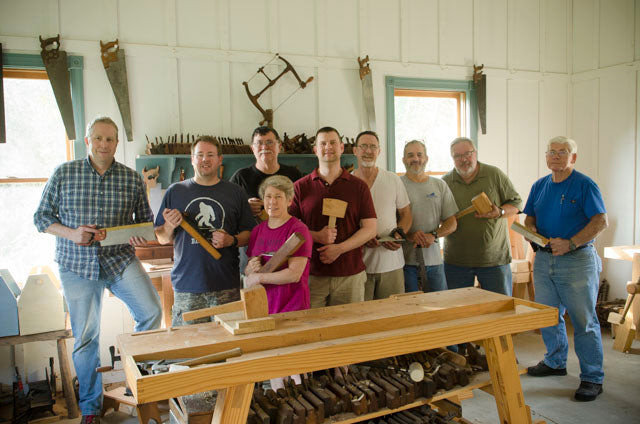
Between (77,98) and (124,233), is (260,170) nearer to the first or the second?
(124,233)

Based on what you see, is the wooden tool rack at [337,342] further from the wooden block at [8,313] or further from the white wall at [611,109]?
the white wall at [611,109]

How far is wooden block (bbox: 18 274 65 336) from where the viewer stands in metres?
3.35

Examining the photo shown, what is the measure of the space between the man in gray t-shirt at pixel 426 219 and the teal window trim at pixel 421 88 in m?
1.51

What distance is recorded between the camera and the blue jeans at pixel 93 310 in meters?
3.03

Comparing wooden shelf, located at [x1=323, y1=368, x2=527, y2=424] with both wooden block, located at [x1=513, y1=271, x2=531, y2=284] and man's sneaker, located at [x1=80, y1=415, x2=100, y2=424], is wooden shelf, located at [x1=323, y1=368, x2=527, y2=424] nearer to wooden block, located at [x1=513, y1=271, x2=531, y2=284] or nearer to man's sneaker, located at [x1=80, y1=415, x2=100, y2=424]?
man's sneaker, located at [x1=80, y1=415, x2=100, y2=424]

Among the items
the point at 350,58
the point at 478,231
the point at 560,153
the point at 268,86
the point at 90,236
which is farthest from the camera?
the point at 350,58

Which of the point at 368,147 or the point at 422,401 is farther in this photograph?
the point at 368,147

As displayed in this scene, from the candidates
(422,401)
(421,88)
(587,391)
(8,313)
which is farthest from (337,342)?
(421,88)

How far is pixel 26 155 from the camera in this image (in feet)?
13.4

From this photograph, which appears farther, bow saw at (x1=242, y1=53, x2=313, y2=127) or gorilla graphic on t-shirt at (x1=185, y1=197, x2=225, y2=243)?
bow saw at (x1=242, y1=53, x2=313, y2=127)

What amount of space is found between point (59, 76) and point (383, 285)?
3110mm

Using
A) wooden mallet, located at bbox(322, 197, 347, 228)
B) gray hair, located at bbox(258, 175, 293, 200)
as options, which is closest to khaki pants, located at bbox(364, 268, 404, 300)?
wooden mallet, located at bbox(322, 197, 347, 228)

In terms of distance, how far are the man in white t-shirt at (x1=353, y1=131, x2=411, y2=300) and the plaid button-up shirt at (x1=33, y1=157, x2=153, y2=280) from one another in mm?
1625

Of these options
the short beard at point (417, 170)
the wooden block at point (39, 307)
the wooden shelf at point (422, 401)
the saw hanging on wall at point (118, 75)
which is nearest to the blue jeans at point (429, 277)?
the short beard at point (417, 170)
